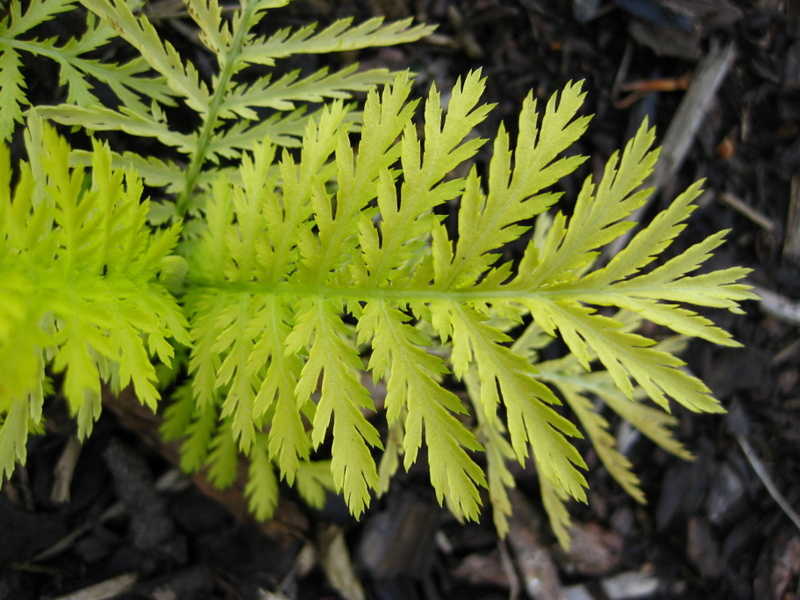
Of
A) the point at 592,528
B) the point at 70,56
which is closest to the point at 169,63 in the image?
the point at 70,56

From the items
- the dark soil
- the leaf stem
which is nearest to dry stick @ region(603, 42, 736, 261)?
the dark soil

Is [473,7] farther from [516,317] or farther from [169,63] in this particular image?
[516,317]

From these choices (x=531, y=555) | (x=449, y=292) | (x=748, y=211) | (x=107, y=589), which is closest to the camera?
(x=449, y=292)

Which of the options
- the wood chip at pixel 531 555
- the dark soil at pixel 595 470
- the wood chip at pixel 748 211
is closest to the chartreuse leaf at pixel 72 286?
the dark soil at pixel 595 470

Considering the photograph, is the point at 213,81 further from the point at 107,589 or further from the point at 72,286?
the point at 107,589

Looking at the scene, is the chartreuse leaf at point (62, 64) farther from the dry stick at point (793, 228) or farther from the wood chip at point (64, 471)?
the dry stick at point (793, 228)

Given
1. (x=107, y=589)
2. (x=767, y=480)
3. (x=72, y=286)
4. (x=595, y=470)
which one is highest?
(x=72, y=286)

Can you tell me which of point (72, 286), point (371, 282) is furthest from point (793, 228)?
point (72, 286)
